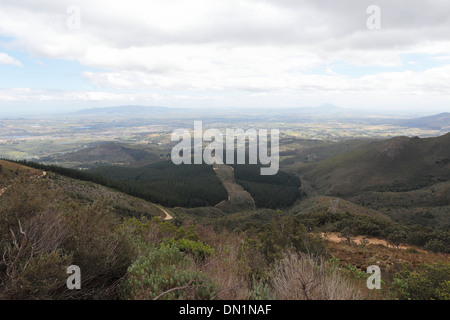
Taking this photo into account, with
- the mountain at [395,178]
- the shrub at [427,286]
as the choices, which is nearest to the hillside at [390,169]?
the mountain at [395,178]

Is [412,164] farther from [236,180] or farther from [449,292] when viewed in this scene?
[449,292]

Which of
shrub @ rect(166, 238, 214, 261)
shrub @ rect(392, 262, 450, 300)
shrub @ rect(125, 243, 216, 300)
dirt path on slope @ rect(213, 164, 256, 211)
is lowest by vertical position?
dirt path on slope @ rect(213, 164, 256, 211)

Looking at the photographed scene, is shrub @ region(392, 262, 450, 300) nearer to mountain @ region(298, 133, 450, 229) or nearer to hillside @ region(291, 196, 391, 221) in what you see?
hillside @ region(291, 196, 391, 221)

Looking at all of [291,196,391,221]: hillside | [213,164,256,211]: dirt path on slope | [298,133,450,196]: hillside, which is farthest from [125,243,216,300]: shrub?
[298,133,450,196]: hillside

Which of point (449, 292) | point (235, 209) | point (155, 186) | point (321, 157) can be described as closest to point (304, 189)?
point (235, 209)

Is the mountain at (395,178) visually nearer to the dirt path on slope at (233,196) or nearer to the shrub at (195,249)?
the dirt path on slope at (233,196)

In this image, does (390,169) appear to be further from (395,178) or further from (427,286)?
(427,286)

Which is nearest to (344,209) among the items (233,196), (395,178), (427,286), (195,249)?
(233,196)

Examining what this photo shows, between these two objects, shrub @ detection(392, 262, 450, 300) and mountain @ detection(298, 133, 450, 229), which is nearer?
shrub @ detection(392, 262, 450, 300)

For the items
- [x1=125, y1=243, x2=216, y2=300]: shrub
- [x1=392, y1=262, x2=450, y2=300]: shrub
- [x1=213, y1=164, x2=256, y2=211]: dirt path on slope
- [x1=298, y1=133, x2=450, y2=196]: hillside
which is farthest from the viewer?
[x1=298, y1=133, x2=450, y2=196]: hillside
